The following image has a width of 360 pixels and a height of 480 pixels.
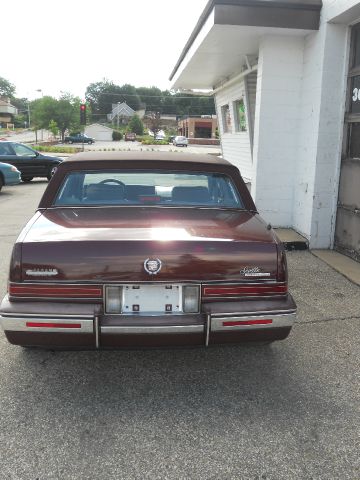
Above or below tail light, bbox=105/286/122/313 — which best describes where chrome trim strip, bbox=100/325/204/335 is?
below

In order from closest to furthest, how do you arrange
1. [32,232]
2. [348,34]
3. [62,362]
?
[32,232]
[62,362]
[348,34]

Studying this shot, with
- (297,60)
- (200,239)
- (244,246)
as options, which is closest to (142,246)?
(200,239)

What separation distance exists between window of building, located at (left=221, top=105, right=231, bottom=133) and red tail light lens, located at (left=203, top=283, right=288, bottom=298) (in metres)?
11.8

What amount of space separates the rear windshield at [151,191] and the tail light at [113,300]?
1066 millimetres

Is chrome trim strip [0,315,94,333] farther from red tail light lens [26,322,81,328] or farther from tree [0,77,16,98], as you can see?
tree [0,77,16,98]

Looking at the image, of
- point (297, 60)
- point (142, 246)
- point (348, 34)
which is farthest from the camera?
point (297, 60)

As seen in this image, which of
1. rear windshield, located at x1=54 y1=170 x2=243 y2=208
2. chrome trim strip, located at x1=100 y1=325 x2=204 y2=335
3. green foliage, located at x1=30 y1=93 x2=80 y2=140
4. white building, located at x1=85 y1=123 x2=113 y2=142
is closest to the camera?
chrome trim strip, located at x1=100 y1=325 x2=204 y2=335

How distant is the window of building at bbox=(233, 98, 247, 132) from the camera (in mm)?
11883

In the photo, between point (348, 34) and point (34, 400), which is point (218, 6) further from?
point (34, 400)

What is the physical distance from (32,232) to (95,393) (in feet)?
3.62

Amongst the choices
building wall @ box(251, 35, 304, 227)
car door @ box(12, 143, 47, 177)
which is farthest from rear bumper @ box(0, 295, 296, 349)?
car door @ box(12, 143, 47, 177)

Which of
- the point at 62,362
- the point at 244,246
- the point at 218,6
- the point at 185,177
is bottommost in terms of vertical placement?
the point at 62,362

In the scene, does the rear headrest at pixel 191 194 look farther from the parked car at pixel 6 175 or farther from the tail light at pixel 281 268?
the parked car at pixel 6 175

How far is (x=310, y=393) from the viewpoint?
9.76 ft
